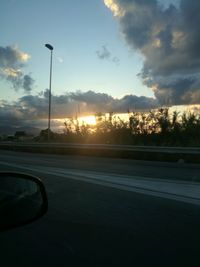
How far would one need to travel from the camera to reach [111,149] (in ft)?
87.5

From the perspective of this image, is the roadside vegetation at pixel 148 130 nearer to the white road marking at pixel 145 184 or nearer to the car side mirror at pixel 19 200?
the white road marking at pixel 145 184

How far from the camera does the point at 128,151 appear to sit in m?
25.8

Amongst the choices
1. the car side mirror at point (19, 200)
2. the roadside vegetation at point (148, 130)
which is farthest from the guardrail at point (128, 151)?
the car side mirror at point (19, 200)

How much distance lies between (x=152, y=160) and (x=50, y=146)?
408 inches

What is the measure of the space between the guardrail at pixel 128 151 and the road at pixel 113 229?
932 cm

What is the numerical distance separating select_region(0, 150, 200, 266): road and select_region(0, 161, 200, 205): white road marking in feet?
0.08

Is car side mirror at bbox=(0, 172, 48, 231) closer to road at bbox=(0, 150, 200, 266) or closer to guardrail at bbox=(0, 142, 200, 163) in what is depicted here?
road at bbox=(0, 150, 200, 266)

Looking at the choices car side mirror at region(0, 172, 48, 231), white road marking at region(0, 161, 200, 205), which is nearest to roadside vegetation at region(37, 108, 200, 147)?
white road marking at region(0, 161, 200, 205)

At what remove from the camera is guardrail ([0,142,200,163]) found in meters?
22.6

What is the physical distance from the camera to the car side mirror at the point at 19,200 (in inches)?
136

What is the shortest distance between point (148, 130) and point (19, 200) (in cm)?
2799

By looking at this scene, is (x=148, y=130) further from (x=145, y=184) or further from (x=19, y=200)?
(x=19, y=200)

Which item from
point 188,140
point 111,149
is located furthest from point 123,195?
point 188,140

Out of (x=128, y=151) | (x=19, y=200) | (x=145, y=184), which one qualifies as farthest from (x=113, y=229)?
(x=128, y=151)
